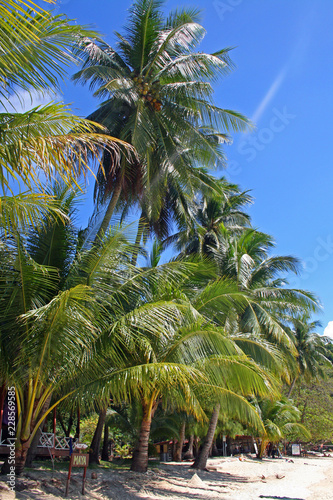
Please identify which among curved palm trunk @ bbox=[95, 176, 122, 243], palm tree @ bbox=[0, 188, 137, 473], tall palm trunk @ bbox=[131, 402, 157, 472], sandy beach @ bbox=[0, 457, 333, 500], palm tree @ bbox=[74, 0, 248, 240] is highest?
palm tree @ bbox=[74, 0, 248, 240]

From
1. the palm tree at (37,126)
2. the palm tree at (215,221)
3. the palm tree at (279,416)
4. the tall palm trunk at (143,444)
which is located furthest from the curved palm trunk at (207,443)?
the palm tree at (37,126)

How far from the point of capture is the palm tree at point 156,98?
1184cm

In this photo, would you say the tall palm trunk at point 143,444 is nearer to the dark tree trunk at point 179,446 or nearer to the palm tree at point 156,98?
the palm tree at point 156,98

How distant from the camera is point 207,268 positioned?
1041 cm

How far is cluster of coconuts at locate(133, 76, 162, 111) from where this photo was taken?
12.1 metres

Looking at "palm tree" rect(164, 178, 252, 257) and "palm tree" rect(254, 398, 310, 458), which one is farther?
"palm tree" rect(254, 398, 310, 458)

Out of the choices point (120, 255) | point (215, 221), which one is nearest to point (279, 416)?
point (215, 221)

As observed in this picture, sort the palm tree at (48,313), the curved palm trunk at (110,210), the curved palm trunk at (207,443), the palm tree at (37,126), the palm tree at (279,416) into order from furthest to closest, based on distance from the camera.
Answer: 1. the palm tree at (279,416)
2. the curved palm trunk at (207,443)
3. the curved palm trunk at (110,210)
4. the palm tree at (48,313)
5. the palm tree at (37,126)

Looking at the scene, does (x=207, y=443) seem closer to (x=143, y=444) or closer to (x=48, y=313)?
(x=143, y=444)

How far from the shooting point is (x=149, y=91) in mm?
12242

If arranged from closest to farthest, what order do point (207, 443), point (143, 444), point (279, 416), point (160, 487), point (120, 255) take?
point (120, 255)
point (160, 487)
point (143, 444)
point (207, 443)
point (279, 416)

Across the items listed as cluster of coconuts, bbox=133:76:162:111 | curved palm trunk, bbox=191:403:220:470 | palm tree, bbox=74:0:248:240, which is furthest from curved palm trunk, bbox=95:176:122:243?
curved palm trunk, bbox=191:403:220:470

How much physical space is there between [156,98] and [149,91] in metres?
0.30

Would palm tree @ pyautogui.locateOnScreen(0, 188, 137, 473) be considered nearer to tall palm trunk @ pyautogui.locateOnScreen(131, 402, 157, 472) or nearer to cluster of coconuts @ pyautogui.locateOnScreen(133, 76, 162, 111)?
tall palm trunk @ pyautogui.locateOnScreen(131, 402, 157, 472)
